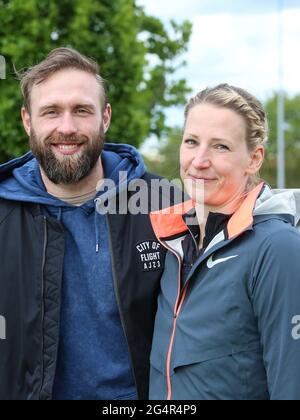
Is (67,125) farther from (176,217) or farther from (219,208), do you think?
(219,208)

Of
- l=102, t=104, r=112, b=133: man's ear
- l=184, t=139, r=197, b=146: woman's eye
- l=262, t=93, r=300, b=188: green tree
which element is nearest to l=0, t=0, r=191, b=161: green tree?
l=102, t=104, r=112, b=133: man's ear

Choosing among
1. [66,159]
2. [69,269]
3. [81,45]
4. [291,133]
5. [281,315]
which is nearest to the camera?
[281,315]

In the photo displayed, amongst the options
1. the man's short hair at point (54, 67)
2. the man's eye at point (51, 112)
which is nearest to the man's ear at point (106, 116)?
the man's short hair at point (54, 67)

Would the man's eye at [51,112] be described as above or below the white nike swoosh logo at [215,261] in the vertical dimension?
above

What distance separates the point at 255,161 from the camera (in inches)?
103

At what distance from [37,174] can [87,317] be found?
0.80 meters

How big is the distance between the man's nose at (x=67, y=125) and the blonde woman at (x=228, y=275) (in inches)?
24.1

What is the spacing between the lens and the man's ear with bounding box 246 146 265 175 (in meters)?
2.59

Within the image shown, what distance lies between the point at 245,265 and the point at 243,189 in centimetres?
41

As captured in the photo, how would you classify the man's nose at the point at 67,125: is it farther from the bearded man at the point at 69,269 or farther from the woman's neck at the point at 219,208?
the woman's neck at the point at 219,208

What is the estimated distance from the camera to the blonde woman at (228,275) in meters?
2.20

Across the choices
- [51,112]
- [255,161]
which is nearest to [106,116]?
[51,112]

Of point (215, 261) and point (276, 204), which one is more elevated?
point (276, 204)

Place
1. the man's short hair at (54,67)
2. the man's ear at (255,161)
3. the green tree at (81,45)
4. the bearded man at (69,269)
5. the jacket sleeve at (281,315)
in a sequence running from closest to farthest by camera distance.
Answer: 1. the jacket sleeve at (281,315)
2. the man's ear at (255,161)
3. the bearded man at (69,269)
4. the man's short hair at (54,67)
5. the green tree at (81,45)
